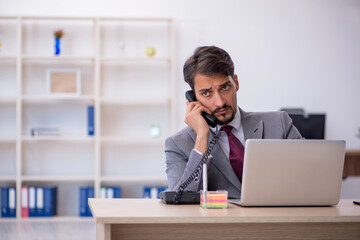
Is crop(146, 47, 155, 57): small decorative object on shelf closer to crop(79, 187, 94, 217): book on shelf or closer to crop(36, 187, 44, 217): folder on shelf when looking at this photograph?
crop(79, 187, 94, 217): book on shelf

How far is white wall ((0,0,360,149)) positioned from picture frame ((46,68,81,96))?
2.12ft

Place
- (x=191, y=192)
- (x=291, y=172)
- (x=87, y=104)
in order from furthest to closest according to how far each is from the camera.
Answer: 1. (x=87, y=104)
2. (x=191, y=192)
3. (x=291, y=172)

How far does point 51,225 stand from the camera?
15.3ft

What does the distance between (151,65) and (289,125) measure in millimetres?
3337

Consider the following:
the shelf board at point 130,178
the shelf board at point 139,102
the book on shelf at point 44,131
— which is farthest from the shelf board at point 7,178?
the shelf board at point 139,102

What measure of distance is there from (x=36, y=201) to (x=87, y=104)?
3.77 feet

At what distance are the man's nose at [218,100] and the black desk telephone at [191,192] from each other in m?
0.06

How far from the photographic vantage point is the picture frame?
5.15 metres

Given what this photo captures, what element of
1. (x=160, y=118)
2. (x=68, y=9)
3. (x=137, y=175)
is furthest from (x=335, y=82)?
(x=68, y=9)

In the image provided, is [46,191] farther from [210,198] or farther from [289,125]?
[210,198]

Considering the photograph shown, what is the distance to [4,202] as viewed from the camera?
504 centimetres

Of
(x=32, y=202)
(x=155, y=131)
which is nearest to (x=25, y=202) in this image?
(x=32, y=202)

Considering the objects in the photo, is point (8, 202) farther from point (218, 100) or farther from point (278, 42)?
point (218, 100)

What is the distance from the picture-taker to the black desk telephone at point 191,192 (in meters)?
1.71
